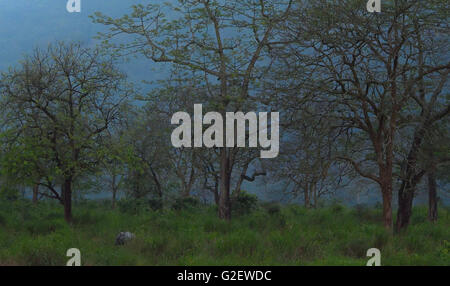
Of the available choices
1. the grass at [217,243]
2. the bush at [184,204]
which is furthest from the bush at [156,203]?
the grass at [217,243]

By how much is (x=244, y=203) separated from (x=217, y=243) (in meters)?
9.16

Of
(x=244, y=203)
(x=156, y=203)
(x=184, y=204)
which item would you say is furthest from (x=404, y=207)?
(x=156, y=203)

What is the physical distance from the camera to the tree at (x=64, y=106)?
14.1 m

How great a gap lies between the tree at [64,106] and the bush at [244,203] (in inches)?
253

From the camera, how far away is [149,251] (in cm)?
1037

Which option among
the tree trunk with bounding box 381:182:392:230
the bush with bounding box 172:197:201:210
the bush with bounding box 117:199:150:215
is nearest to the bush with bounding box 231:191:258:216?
the bush with bounding box 172:197:201:210

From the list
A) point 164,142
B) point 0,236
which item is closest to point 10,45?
point 164,142

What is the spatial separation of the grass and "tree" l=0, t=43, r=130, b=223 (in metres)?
1.90

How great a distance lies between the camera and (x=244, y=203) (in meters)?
19.4
